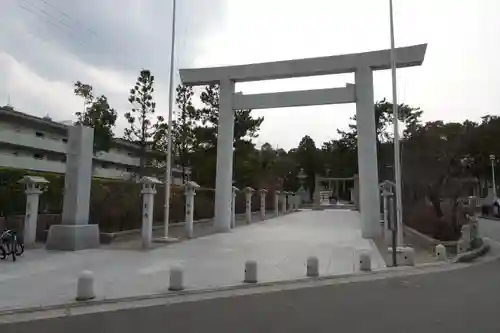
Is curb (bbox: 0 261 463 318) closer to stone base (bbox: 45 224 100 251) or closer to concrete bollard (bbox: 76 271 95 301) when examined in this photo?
concrete bollard (bbox: 76 271 95 301)

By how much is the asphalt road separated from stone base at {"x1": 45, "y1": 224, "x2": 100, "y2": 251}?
754 cm

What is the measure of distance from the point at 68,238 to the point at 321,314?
9565mm

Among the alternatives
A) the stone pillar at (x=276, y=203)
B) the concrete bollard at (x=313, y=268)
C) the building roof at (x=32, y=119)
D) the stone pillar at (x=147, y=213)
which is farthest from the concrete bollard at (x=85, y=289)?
the stone pillar at (x=276, y=203)

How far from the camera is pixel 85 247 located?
44.4ft

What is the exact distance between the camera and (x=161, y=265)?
10.6 metres

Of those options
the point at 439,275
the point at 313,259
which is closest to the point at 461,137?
the point at 439,275

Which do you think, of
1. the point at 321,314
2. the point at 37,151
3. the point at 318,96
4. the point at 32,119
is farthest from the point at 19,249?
the point at 37,151

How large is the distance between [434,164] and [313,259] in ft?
52.3

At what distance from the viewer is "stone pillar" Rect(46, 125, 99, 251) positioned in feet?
43.3

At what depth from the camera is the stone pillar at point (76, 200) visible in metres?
13.2

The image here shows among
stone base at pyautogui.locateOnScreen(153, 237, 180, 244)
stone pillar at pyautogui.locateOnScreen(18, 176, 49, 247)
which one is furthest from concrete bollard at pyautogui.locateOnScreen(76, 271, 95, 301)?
stone base at pyautogui.locateOnScreen(153, 237, 180, 244)

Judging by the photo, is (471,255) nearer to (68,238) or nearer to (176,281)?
(176,281)

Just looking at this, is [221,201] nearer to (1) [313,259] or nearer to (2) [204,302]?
(1) [313,259]

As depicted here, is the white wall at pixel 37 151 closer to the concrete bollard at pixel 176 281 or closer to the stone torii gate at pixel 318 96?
the stone torii gate at pixel 318 96
